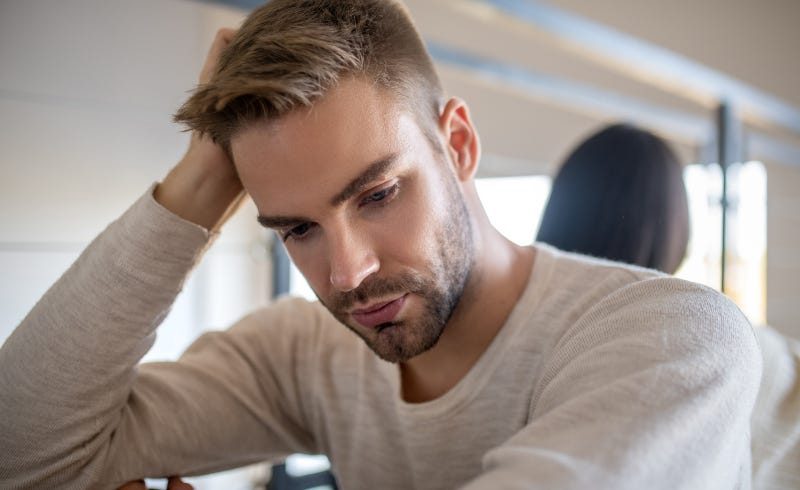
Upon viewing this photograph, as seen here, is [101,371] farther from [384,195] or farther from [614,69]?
[614,69]

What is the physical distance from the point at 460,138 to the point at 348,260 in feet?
0.82

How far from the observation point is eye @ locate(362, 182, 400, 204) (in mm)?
634

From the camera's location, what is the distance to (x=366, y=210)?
0.64m

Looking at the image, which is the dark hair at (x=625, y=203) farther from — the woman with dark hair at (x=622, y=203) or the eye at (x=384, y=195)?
the eye at (x=384, y=195)

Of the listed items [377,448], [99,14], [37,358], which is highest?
[99,14]

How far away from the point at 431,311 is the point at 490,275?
122mm

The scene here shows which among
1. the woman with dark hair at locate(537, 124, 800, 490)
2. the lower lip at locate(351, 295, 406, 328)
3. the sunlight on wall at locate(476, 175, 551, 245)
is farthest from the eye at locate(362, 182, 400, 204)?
the sunlight on wall at locate(476, 175, 551, 245)

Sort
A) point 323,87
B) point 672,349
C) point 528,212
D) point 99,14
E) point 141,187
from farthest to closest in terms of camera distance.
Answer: point 528,212 < point 141,187 < point 99,14 < point 323,87 < point 672,349

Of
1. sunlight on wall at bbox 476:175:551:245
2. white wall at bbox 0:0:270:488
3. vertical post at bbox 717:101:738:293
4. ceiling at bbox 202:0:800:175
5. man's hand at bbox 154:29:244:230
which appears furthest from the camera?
ceiling at bbox 202:0:800:175

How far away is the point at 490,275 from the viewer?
757mm

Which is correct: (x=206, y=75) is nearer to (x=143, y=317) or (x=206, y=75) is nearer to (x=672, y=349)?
(x=143, y=317)

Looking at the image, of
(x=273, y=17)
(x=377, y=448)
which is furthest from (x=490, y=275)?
(x=273, y=17)

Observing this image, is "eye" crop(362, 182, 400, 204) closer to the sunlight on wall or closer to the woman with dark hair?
the woman with dark hair

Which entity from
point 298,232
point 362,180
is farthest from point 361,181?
point 298,232
